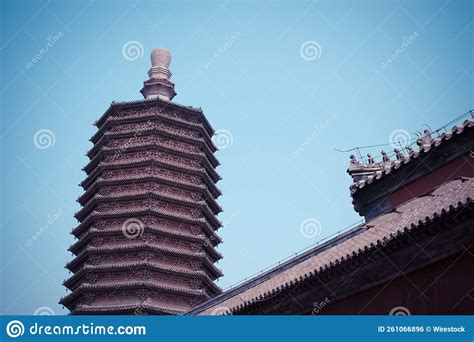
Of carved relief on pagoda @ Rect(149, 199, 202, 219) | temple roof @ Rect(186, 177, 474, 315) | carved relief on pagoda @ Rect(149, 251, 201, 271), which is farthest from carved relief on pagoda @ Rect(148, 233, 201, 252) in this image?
temple roof @ Rect(186, 177, 474, 315)

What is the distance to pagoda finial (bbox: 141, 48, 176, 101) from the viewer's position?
30.7 meters

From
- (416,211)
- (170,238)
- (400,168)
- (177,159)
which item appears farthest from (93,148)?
(416,211)

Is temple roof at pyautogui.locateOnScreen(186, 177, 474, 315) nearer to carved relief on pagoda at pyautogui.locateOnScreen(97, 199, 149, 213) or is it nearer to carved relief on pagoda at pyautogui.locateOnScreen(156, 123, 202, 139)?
carved relief on pagoda at pyautogui.locateOnScreen(97, 199, 149, 213)

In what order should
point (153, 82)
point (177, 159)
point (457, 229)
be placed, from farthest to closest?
point (153, 82) → point (177, 159) → point (457, 229)

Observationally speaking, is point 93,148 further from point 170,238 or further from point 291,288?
point 291,288

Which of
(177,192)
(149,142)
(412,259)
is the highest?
(149,142)

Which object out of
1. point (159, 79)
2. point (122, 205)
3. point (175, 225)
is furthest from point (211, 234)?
point (159, 79)

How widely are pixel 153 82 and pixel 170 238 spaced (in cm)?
1011

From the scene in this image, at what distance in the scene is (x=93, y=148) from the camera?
1154 inches

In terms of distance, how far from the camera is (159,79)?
3095 centimetres

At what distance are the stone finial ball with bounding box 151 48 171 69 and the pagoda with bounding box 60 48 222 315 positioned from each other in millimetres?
1598

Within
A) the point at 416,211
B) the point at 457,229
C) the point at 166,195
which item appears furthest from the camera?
the point at 166,195

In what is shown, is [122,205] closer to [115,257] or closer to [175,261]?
[115,257]

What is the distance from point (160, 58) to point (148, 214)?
10.9m
